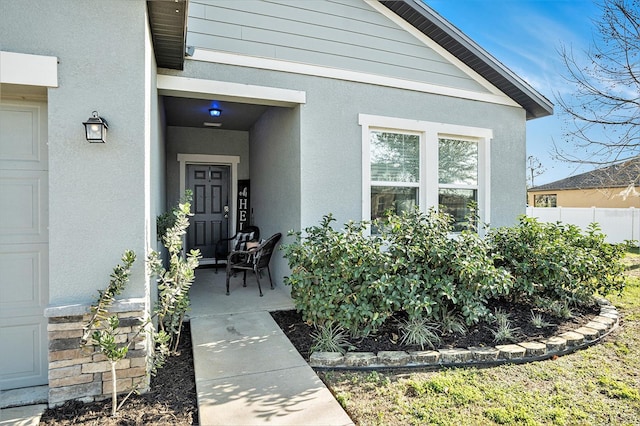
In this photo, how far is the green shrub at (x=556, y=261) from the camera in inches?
177

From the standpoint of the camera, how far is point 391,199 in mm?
5746

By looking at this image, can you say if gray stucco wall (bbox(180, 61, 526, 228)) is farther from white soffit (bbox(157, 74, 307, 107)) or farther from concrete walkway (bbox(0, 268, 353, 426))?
concrete walkway (bbox(0, 268, 353, 426))

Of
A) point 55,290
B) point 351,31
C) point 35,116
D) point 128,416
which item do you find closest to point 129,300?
point 55,290

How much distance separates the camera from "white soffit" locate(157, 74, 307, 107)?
444cm

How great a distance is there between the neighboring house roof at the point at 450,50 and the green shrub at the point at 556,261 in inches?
104

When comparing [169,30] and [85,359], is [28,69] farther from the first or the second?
[85,359]

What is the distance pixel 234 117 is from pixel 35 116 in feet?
14.3

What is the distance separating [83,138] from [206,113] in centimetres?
422

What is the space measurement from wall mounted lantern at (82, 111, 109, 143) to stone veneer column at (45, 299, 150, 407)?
124cm

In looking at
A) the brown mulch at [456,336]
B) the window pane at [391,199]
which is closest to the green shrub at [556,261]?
the brown mulch at [456,336]

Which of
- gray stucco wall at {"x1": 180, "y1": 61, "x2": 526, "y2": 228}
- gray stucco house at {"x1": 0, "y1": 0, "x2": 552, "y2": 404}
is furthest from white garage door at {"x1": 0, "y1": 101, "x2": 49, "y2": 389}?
gray stucco wall at {"x1": 180, "y1": 61, "x2": 526, "y2": 228}

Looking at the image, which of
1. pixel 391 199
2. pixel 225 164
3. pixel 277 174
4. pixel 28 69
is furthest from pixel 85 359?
pixel 225 164

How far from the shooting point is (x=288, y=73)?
499cm

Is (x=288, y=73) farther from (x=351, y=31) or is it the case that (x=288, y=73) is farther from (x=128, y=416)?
(x=128, y=416)
